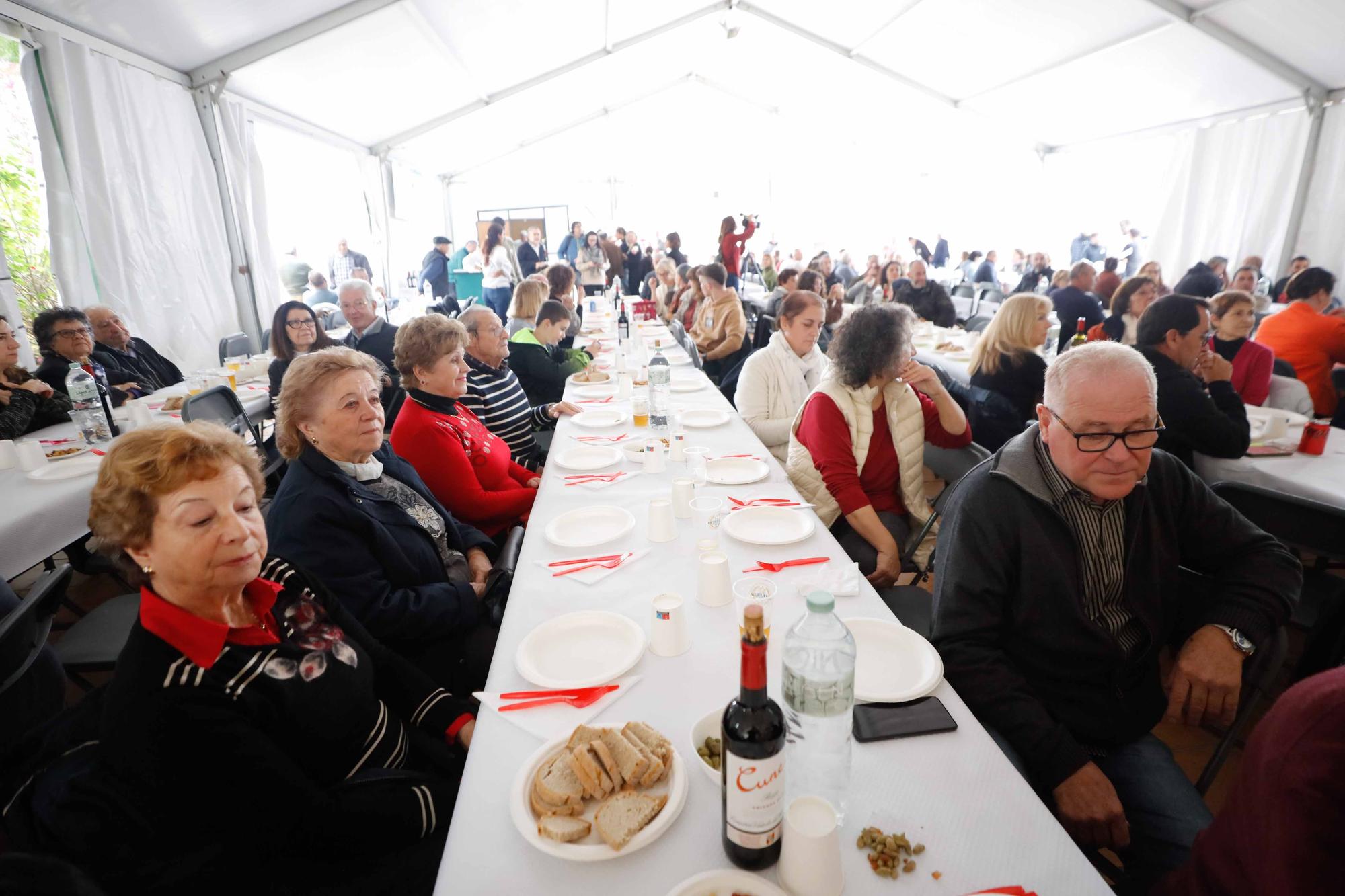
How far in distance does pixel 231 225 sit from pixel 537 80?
555 cm

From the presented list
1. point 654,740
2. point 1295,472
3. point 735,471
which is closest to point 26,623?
point 654,740

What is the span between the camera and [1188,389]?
7.82 feet

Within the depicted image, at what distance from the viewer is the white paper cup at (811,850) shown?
728 millimetres

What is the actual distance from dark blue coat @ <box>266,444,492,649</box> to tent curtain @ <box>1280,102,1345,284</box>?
1004cm

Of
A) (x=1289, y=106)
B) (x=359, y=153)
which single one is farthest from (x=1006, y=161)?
(x=359, y=153)

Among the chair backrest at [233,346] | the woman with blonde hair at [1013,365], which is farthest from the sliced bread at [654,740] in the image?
the chair backrest at [233,346]

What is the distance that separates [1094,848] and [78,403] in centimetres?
427

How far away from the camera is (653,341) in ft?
18.2

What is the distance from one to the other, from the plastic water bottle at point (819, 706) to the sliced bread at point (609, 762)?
0.79 feet

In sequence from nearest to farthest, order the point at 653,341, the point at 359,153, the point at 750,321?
the point at 653,341 → the point at 750,321 → the point at 359,153

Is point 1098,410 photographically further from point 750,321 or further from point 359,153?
point 359,153

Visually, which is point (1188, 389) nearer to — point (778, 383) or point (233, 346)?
point (778, 383)

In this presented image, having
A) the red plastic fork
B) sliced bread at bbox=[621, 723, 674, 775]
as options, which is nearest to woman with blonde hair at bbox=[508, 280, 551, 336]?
the red plastic fork

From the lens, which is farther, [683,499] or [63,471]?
[63,471]
